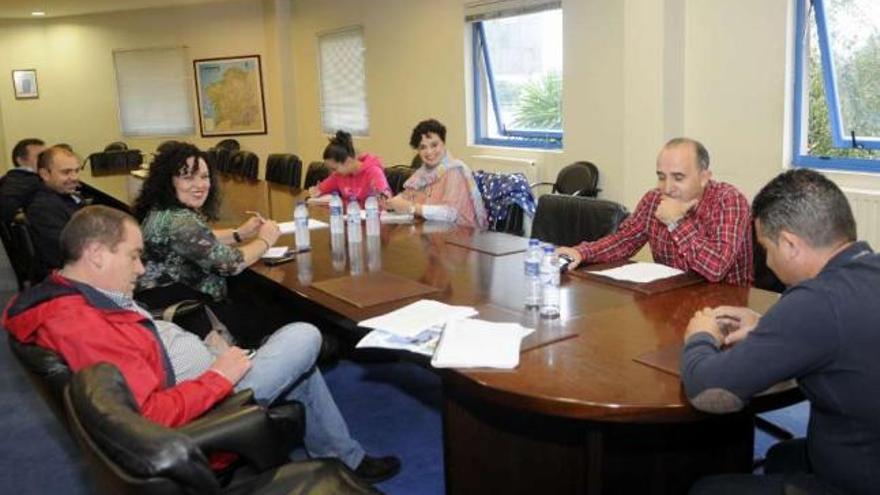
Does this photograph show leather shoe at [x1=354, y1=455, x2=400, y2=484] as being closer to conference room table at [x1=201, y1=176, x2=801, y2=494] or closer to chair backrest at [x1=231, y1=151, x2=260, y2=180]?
conference room table at [x1=201, y1=176, x2=801, y2=494]

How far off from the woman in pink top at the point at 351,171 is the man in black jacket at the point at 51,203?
4.95ft

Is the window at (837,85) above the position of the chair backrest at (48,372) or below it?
above

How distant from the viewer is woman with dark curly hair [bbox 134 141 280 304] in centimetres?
273

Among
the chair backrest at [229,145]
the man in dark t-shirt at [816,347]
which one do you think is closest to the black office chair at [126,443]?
the man in dark t-shirt at [816,347]

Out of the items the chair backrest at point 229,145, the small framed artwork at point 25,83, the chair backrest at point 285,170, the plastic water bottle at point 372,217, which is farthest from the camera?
the small framed artwork at point 25,83

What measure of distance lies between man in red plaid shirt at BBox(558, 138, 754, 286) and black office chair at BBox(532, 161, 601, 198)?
2254mm

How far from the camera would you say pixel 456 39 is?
6234 millimetres

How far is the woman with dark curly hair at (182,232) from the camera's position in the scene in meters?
2.73

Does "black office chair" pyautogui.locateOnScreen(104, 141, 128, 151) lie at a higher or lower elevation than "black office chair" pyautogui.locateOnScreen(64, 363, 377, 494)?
higher

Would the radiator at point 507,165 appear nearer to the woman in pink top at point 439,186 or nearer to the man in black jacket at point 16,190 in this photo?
the woman in pink top at point 439,186

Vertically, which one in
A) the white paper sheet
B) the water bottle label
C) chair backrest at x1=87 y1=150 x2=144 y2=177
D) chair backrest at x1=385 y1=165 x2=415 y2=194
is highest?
chair backrest at x1=87 y1=150 x2=144 y2=177

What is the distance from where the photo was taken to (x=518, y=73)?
6.00 meters

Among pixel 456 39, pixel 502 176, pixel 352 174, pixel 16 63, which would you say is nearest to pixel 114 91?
pixel 16 63

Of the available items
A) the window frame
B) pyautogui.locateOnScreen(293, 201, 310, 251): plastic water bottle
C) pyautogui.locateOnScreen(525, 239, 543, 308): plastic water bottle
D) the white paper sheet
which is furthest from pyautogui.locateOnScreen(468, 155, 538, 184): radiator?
pyautogui.locateOnScreen(525, 239, 543, 308): plastic water bottle
